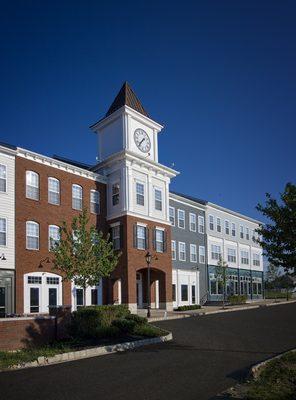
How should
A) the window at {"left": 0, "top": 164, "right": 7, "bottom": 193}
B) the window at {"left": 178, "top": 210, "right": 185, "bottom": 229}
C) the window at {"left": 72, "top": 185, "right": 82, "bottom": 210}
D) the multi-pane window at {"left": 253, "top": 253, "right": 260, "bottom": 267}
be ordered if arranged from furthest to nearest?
1. the multi-pane window at {"left": 253, "top": 253, "right": 260, "bottom": 267}
2. the window at {"left": 178, "top": 210, "right": 185, "bottom": 229}
3. the window at {"left": 72, "top": 185, "right": 82, "bottom": 210}
4. the window at {"left": 0, "top": 164, "right": 7, "bottom": 193}

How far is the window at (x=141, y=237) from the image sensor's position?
36.9 metres

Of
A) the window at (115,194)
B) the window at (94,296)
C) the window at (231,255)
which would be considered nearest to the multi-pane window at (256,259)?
the window at (231,255)

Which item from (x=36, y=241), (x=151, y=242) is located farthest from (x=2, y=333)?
(x=151, y=242)

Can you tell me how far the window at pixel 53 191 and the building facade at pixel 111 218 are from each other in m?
0.07

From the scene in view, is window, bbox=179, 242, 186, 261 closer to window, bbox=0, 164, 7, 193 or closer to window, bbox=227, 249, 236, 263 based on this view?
window, bbox=227, 249, 236, 263

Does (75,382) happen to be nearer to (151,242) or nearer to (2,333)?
(2,333)

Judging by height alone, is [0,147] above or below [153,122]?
below

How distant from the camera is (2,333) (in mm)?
17328

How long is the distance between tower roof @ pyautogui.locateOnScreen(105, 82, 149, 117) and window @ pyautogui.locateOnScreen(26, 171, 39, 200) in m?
10.4

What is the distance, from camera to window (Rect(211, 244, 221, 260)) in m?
52.7

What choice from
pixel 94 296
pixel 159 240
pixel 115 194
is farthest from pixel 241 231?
pixel 94 296

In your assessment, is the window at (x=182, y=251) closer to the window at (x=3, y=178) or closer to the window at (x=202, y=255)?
the window at (x=202, y=255)

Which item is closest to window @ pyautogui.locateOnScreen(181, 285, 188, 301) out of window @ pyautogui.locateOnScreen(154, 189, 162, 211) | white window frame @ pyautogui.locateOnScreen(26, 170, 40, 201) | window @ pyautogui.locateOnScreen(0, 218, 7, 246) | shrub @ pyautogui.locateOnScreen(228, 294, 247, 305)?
shrub @ pyautogui.locateOnScreen(228, 294, 247, 305)

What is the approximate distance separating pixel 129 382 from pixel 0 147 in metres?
21.1
